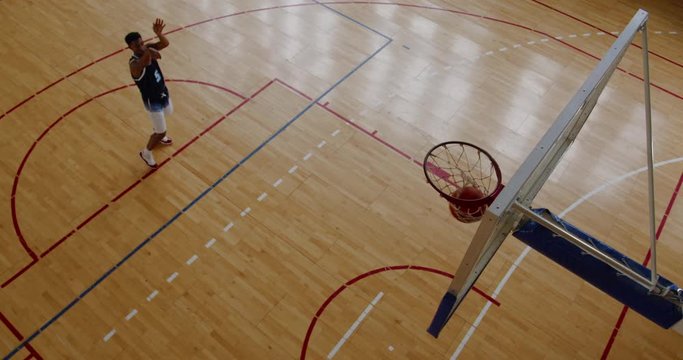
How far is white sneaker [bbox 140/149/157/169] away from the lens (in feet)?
22.2

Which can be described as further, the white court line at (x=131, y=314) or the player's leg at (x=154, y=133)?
the player's leg at (x=154, y=133)

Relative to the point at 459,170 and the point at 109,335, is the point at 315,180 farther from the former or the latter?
the point at 109,335

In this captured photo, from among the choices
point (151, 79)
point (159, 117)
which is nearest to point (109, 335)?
point (159, 117)

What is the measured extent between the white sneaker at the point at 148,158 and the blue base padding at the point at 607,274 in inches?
181

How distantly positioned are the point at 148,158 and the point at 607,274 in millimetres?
5253

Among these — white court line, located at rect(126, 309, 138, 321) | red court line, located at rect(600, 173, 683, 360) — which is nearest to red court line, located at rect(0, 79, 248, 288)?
white court line, located at rect(126, 309, 138, 321)

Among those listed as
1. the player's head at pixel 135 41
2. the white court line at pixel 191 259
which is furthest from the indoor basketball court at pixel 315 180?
the player's head at pixel 135 41

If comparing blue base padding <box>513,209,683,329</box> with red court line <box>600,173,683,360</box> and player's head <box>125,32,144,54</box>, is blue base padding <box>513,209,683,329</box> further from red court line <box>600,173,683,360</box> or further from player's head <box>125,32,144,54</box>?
player's head <box>125,32,144,54</box>

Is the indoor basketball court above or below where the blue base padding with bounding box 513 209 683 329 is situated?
below

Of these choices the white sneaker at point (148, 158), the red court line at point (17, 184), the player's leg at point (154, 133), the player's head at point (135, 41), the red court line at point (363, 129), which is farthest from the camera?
the red court line at point (363, 129)

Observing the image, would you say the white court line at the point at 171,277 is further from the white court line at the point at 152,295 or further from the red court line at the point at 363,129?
the red court line at the point at 363,129

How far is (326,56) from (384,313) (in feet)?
14.1

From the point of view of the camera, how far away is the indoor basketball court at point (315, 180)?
5.61 m

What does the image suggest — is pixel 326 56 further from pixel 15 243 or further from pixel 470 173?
pixel 15 243
